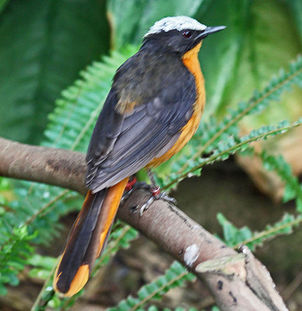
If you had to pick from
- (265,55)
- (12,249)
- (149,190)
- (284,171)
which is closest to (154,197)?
(149,190)

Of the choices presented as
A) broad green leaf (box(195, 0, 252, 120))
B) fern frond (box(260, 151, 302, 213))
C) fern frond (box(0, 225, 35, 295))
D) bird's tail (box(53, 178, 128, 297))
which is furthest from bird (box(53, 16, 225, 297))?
broad green leaf (box(195, 0, 252, 120))

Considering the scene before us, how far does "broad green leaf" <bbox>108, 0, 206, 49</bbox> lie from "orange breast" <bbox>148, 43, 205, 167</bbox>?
3.24 feet

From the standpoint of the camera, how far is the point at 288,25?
388cm

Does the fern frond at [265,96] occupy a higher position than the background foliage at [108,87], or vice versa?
the fern frond at [265,96]

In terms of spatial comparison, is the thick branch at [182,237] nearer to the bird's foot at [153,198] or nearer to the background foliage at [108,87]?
the bird's foot at [153,198]

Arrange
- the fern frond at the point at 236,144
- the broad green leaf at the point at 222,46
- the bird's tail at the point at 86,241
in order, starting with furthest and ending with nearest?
1. the broad green leaf at the point at 222,46
2. the fern frond at the point at 236,144
3. the bird's tail at the point at 86,241

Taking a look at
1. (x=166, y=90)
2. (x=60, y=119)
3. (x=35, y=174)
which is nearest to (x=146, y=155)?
(x=166, y=90)

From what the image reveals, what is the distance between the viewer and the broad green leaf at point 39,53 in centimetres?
412

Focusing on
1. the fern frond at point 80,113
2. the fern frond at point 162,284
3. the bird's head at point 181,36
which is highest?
the bird's head at point 181,36

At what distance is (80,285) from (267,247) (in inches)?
103

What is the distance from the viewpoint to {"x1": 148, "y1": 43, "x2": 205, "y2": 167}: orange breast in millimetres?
2320

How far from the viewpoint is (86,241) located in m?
1.84

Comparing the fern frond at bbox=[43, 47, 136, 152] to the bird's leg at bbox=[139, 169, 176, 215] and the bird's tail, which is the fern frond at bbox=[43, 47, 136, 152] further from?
the bird's tail

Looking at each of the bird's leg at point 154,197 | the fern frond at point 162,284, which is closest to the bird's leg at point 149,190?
the bird's leg at point 154,197
